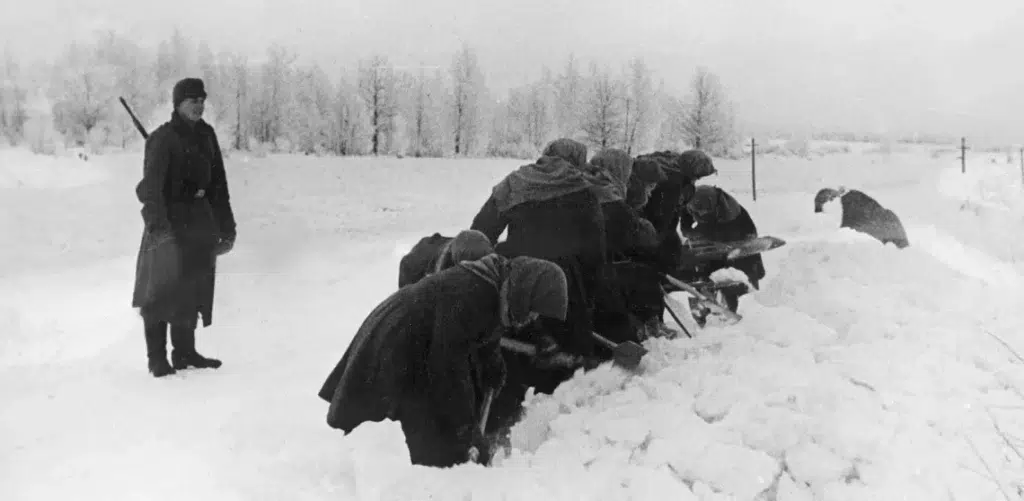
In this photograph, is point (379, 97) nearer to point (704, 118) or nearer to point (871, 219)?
point (704, 118)

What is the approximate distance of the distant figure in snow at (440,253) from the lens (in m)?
3.24

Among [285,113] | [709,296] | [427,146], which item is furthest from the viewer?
[285,113]

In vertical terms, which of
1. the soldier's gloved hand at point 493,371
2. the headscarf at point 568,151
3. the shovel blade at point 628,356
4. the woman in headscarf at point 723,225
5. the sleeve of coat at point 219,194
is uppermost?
the headscarf at point 568,151

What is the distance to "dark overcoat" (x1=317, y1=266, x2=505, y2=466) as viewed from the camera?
9.62ft

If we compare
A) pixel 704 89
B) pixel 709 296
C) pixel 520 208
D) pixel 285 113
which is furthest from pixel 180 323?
pixel 285 113

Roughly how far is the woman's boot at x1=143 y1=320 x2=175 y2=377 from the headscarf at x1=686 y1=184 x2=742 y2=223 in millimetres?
4245

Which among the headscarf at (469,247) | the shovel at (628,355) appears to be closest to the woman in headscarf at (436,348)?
the headscarf at (469,247)

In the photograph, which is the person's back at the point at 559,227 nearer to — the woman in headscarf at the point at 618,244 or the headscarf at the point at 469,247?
the woman in headscarf at the point at 618,244

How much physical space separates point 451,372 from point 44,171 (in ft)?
13.9

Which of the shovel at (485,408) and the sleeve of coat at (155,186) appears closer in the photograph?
the shovel at (485,408)

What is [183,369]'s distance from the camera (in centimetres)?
464

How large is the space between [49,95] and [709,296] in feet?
17.6

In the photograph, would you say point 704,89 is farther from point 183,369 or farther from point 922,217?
point 183,369

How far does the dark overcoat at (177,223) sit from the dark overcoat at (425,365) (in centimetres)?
197
